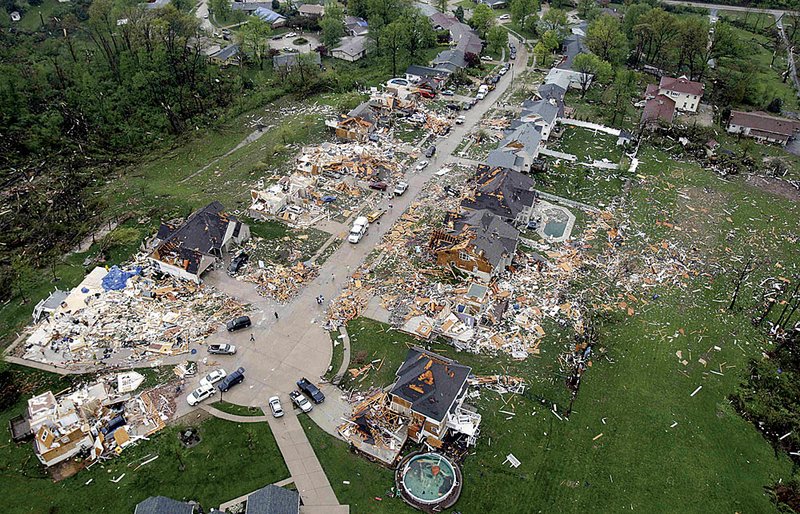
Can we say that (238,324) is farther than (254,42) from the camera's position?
No

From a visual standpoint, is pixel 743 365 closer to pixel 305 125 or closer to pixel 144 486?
pixel 144 486

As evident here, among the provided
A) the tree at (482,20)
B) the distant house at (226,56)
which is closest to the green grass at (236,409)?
the distant house at (226,56)

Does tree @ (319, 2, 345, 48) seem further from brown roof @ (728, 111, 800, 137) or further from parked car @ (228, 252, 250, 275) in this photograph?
brown roof @ (728, 111, 800, 137)

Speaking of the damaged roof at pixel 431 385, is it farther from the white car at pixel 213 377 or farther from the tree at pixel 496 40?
the tree at pixel 496 40

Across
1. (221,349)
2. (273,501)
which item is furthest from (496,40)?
(273,501)

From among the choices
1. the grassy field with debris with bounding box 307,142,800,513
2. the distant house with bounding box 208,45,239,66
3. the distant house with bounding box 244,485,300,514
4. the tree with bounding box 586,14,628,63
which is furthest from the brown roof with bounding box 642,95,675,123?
the distant house with bounding box 244,485,300,514

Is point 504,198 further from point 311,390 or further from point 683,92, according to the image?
point 683,92
